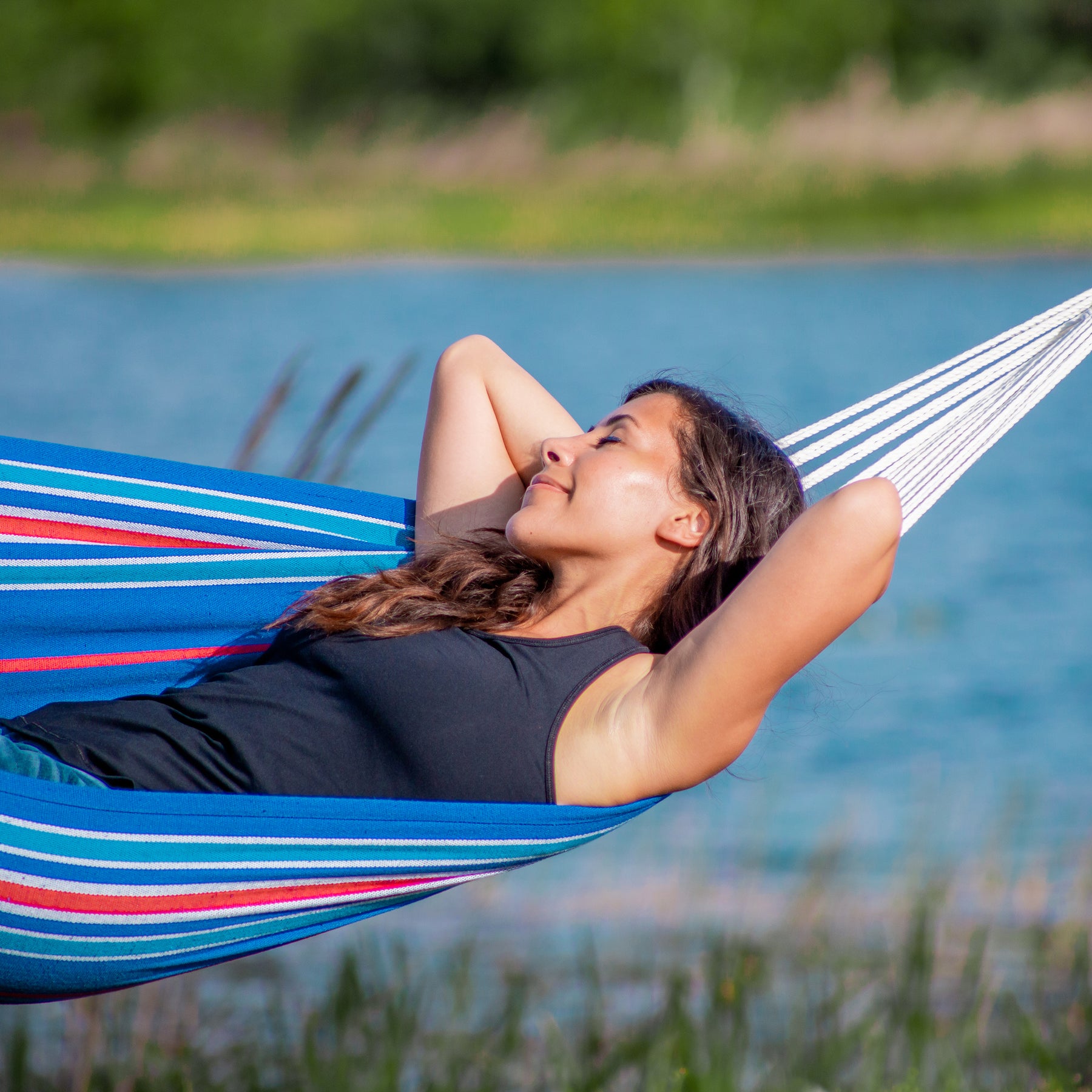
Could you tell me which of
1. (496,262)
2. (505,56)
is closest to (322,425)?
(496,262)

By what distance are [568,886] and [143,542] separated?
1654 mm

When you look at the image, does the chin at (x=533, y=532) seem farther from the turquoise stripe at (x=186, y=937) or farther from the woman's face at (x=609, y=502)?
the turquoise stripe at (x=186, y=937)

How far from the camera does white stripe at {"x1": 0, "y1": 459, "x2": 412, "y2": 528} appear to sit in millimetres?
1798

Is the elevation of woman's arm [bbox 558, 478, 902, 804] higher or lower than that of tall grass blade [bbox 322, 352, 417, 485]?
lower

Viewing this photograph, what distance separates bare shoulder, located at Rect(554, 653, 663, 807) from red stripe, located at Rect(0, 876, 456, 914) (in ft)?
0.55

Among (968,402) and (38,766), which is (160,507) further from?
(968,402)

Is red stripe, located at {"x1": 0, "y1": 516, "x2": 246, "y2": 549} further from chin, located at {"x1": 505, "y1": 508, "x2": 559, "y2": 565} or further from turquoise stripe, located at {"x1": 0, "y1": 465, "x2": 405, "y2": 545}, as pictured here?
chin, located at {"x1": 505, "y1": 508, "x2": 559, "y2": 565}

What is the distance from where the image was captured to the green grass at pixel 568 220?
15.7 meters

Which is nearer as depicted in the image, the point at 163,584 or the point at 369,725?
the point at 369,725

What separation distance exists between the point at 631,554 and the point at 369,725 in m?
0.34

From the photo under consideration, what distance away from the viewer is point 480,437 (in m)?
1.96

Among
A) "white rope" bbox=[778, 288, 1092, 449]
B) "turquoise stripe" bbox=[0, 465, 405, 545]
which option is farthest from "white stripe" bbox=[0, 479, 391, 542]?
"white rope" bbox=[778, 288, 1092, 449]

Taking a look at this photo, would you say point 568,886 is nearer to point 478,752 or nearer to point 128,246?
point 478,752

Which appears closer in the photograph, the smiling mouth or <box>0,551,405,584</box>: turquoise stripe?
the smiling mouth
